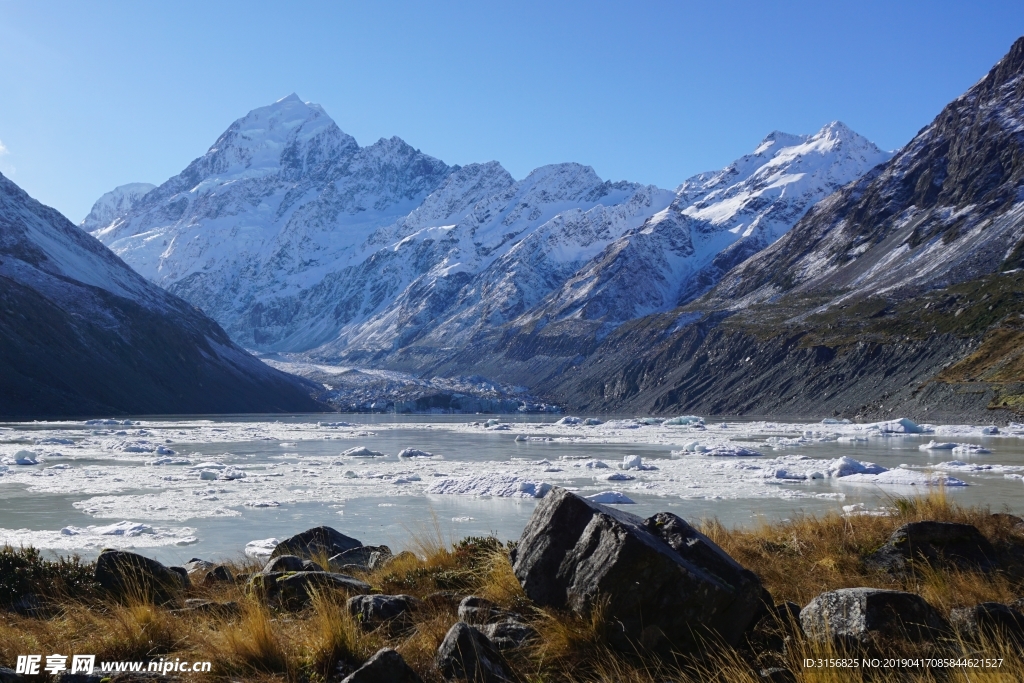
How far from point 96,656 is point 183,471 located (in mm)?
32774

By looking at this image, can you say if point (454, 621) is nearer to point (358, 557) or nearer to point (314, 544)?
point (358, 557)

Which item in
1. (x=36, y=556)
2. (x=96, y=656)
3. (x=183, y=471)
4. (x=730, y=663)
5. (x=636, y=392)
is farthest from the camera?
(x=636, y=392)

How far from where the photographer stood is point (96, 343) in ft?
437

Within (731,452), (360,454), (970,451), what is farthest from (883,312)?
(360,454)

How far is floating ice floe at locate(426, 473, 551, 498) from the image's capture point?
92.3 feet

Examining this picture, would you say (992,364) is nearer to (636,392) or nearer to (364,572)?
(636,392)

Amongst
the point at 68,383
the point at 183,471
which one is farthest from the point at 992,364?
the point at 68,383

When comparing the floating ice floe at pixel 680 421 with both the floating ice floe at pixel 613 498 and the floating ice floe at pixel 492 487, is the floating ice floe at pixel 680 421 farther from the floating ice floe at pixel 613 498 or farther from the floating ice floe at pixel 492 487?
the floating ice floe at pixel 613 498

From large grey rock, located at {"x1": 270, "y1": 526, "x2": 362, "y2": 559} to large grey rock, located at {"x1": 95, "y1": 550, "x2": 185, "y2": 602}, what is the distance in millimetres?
2896

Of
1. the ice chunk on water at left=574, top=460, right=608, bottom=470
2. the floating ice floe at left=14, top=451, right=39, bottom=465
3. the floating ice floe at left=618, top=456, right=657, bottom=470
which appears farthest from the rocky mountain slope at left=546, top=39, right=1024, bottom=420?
the floating ice floe at left=14, top=451, right=39, bottom=465

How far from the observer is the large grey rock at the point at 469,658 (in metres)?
6.19

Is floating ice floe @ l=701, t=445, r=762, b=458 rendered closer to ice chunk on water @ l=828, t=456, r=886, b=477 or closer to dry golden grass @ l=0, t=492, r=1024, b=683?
ice chunk on water @ l=828, t=456, r=886, b=477

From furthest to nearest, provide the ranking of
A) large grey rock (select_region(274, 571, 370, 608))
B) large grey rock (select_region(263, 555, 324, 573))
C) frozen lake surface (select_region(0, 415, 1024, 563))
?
frozen lake surface (select_region(0, 415, 1024, 563)) < large grey rock (select_region(263, 555, 324, 573)) < large grey rock (select_region(274, 571, 370, 608))

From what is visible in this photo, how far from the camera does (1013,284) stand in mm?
105312
